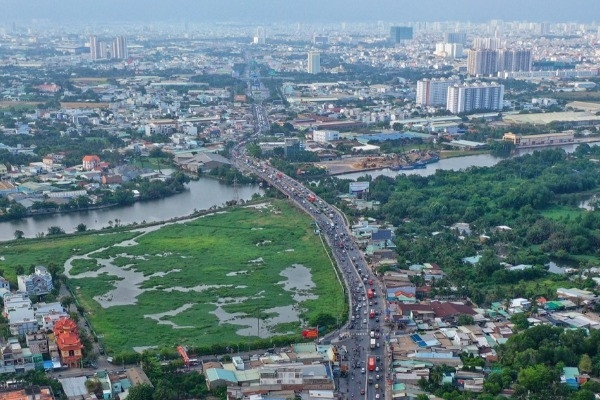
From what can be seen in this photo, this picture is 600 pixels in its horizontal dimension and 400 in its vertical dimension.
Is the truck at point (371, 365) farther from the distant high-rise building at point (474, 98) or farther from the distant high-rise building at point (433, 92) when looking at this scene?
the distant high-rise building at point (433, 92)

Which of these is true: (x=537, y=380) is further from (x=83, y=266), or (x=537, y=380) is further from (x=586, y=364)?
(x=83, y=266)

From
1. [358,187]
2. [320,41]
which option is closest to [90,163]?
A: [358,187]

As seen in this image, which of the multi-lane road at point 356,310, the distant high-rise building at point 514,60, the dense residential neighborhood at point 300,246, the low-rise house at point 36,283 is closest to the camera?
the multi-lane road at point 356,310

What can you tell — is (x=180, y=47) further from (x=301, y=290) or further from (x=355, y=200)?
(x=301, y=290)

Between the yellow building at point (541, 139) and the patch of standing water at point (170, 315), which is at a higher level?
the yellow building at point (541, 139)

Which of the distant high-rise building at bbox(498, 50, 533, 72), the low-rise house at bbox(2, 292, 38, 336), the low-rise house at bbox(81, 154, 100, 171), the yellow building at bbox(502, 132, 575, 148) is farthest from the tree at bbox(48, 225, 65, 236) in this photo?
the distant high-rise building at bbox(498, 50, 533, 72)

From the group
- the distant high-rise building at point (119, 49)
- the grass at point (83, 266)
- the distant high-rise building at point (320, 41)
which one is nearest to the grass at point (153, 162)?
the grass at point (83, 266)
